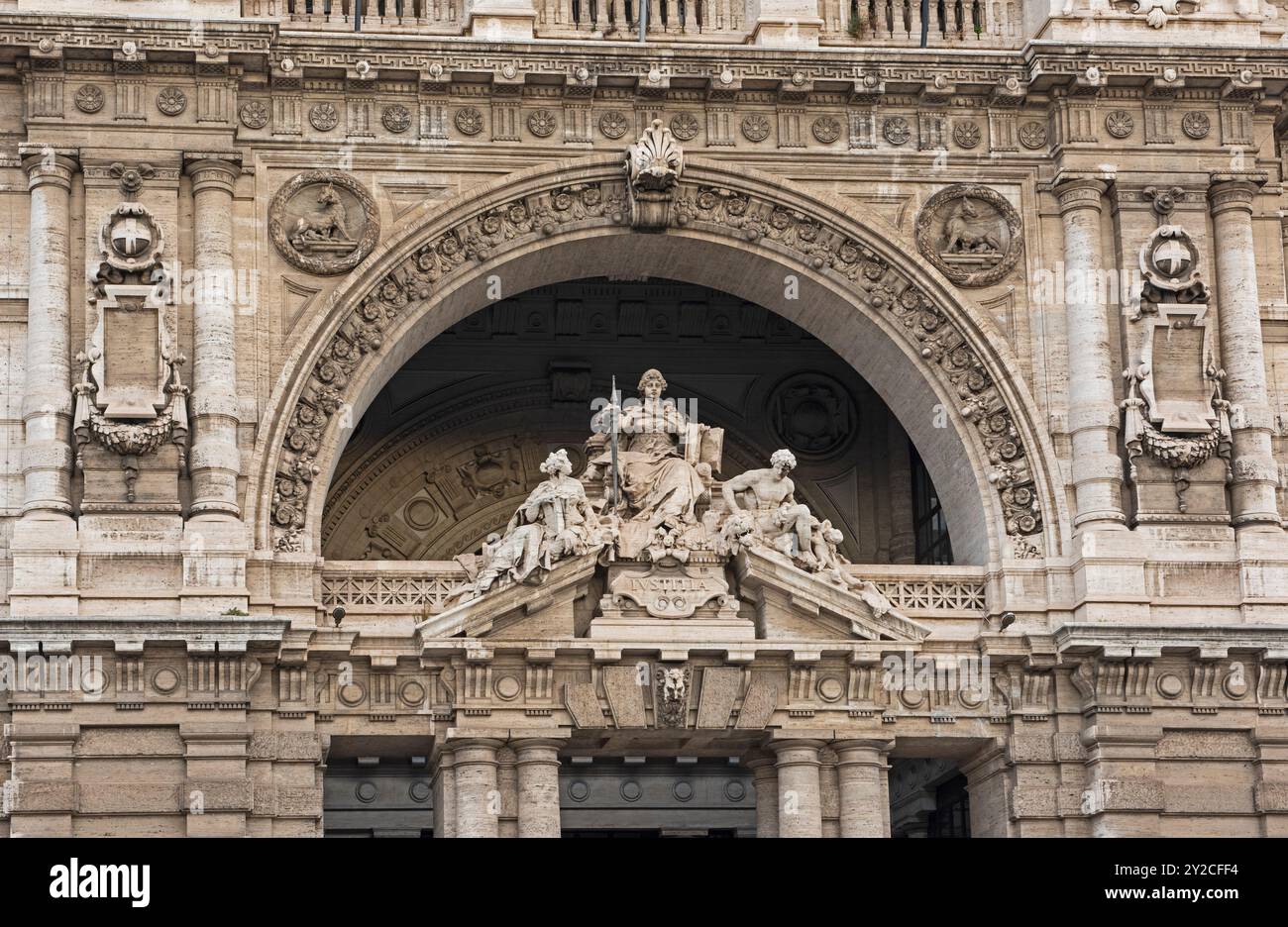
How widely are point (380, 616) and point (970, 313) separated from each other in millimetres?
6211

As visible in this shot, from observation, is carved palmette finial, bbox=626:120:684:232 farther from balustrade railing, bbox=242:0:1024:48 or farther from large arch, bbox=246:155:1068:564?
balustrade railing, bbox=242:0:1024:48

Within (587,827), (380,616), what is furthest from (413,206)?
(587,827)

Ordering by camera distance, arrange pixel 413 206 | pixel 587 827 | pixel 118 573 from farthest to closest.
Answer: pixel 587 827, pixel 413 206, pixel 118 573

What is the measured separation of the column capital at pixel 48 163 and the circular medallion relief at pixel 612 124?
4.85m

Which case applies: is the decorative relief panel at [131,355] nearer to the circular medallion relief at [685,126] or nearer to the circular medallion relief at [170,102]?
the circular medallion relief at [170,102]

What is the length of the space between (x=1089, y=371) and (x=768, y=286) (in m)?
3.20

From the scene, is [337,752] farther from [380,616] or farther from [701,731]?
[701,731]

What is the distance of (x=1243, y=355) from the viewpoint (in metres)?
25.9

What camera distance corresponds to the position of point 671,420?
2581 cm

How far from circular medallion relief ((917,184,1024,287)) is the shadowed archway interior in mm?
3406

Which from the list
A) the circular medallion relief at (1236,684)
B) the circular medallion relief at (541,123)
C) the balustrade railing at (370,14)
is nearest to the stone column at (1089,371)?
the circular medallion relief at (1236,684)

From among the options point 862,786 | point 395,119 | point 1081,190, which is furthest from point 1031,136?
point 862,786

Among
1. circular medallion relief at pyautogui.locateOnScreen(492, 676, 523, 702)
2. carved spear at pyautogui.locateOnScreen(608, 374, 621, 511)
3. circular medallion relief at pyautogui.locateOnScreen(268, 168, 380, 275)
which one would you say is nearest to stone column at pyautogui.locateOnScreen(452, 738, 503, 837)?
circular medallion relief at pyautogui.locateOnScreen(492, 676, 523, 702)

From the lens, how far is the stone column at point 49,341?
24.3 m
